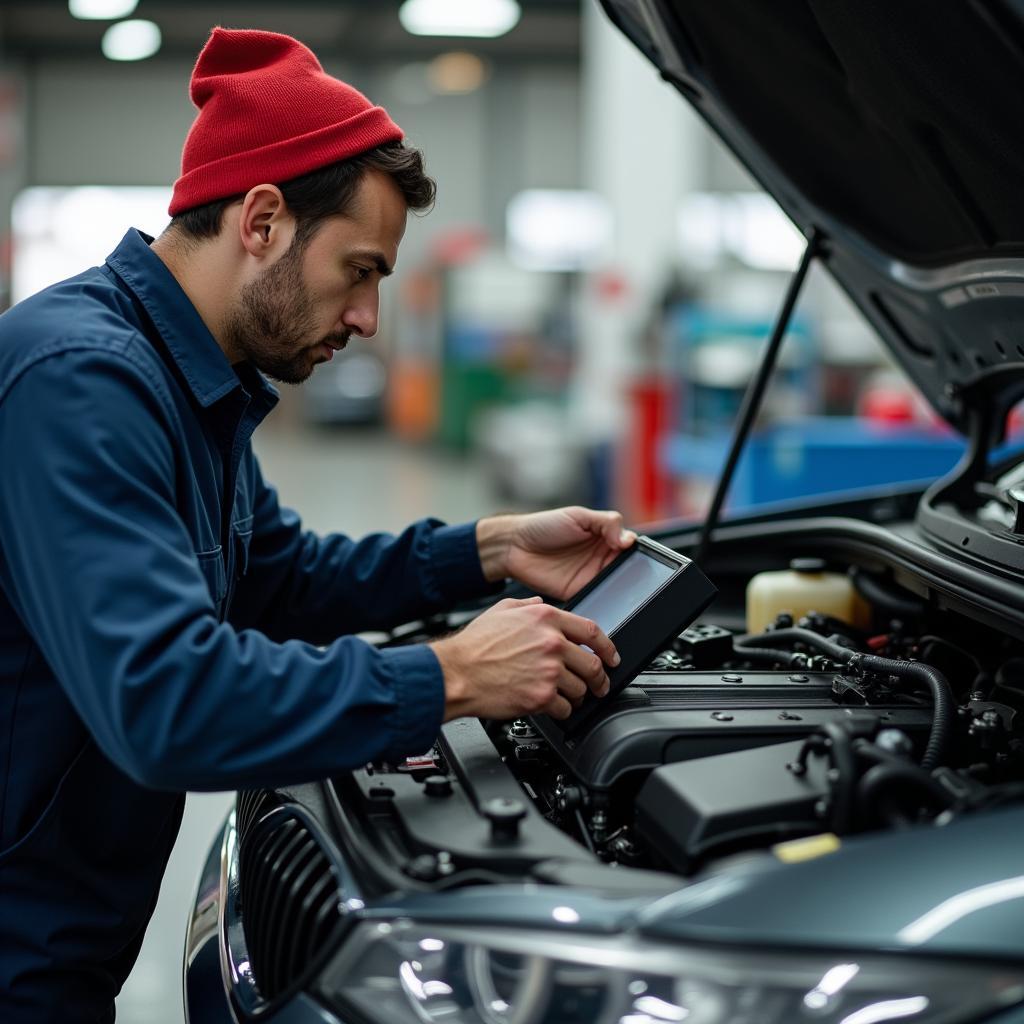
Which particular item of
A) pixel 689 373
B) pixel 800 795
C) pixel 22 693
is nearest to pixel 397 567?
pixel 22 693

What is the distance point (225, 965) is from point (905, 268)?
4.33 feet

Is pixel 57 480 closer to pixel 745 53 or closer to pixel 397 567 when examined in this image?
pixel 397 567

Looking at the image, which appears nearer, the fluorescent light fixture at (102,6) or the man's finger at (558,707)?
the man's finger at (558,707)

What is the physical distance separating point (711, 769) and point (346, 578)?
74 cm

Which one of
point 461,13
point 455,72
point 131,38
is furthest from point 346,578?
point 455,72

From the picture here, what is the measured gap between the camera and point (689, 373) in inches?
232

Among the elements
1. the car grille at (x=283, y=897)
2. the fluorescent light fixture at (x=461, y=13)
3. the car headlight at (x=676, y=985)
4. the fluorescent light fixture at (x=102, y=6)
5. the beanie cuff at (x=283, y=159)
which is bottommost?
the car grille at (x=283, y=897)

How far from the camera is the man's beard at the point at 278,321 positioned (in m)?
1.34

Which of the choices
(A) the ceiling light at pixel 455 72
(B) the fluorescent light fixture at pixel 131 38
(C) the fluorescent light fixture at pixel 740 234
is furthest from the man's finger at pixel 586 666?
(A) the ceiling light at pixel 455 72

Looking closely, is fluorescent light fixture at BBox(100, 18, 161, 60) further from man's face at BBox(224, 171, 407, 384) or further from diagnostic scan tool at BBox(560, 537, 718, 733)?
diagnostic scan tool at BBox(560, 537, 718, 733)

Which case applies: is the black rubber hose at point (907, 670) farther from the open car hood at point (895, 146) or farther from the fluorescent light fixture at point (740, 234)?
the fluorescent light fixture at point (740, 234)

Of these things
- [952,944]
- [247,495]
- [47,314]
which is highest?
[47,314]

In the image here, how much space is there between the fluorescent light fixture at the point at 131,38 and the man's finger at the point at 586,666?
42.2 feet

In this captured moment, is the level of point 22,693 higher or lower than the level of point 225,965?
higher
